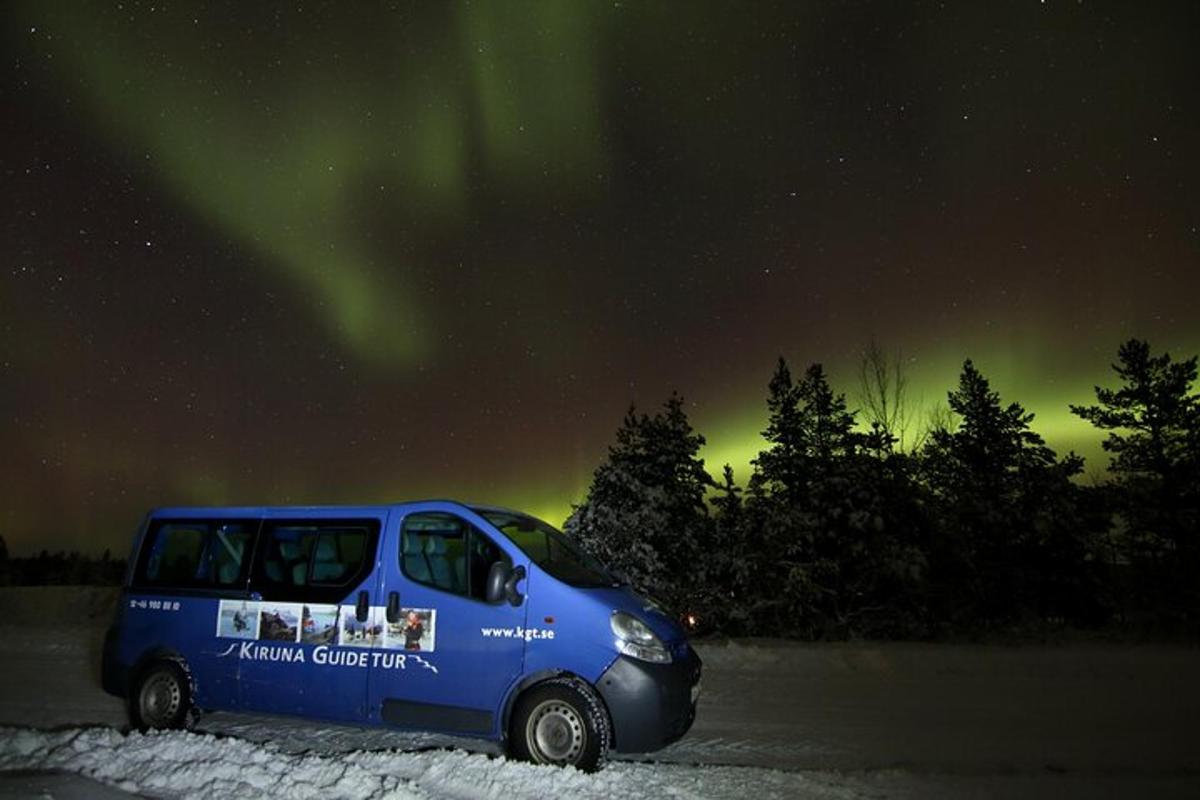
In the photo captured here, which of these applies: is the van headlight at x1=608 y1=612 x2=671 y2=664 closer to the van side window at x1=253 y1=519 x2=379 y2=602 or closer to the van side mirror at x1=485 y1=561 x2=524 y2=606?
the van side mirror at x1=485 y1=561 x2=524 y2=606

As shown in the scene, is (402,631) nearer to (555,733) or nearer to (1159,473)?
(555,733)

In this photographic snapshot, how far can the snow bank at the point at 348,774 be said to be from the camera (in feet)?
17.9

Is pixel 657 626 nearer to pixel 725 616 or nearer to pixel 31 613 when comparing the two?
pixel 725 616

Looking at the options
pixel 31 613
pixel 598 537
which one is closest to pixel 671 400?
pixel 598 537

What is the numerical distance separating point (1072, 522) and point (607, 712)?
1157 inches

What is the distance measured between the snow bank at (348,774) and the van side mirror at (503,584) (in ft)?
4.08

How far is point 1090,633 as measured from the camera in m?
20.0

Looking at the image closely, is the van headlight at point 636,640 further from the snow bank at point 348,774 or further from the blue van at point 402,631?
the snow bank at point 348,774

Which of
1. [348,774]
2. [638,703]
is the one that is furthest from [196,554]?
[638,703]

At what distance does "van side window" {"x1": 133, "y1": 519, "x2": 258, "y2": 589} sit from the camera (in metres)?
7.67

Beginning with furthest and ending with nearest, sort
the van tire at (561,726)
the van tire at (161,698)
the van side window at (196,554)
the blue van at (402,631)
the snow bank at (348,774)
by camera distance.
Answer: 1. the van side window at (196,554)
2. the van tire at (161,698)
3. the blue van at (402,631)
4. the van tire at (561,726)
5. the snow bank at (348,774)

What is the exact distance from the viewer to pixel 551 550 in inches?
281

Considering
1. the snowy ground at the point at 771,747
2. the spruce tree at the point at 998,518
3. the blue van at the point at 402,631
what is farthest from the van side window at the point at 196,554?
the spruce tree at the point at 998,518

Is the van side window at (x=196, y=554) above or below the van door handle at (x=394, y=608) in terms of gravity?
above
